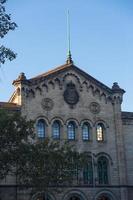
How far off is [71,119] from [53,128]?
2.05 metres

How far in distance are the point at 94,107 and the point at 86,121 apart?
1805 millimetres

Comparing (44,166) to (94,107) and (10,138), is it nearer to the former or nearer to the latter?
(10,138)

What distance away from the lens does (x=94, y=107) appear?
160ft

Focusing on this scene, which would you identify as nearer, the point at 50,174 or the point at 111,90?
the point at 50,174

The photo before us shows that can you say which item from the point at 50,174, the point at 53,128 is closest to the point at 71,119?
the point at 53,128

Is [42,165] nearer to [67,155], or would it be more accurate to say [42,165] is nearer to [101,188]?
[67,155]

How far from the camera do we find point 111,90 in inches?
1955

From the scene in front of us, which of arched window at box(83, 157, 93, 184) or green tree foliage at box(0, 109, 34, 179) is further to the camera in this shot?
arched window at box(83, 157, 93, 184)

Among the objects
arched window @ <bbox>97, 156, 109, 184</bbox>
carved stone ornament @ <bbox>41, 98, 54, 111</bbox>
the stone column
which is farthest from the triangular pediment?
arched window @ <bbox>97, 156, 109, 184</bbox>

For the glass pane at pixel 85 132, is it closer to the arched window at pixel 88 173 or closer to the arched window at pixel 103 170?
the arched window at pixel 88 173

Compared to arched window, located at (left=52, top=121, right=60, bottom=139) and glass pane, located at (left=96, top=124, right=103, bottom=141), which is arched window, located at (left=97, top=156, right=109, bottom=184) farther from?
arched window, located at (left=52, top=121, right=60, bottom=139)

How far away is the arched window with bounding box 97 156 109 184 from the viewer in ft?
153

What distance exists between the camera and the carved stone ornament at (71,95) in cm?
4788

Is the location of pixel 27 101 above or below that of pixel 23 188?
above
